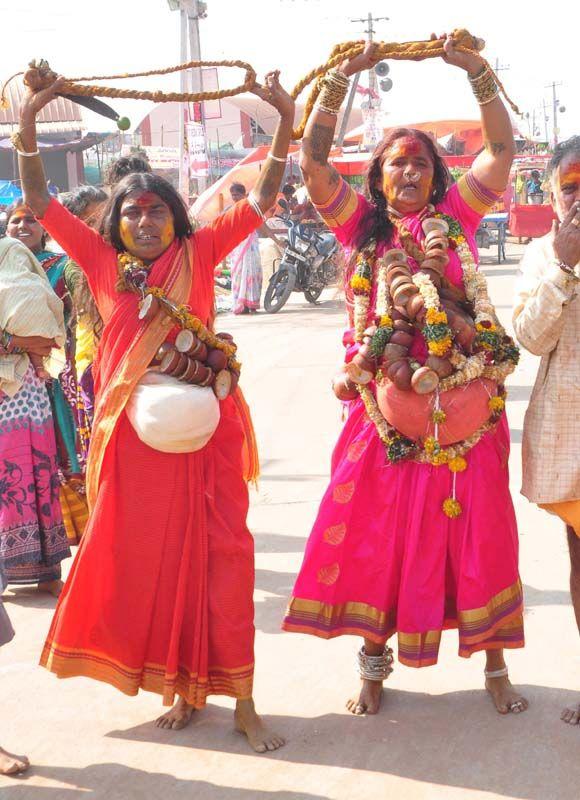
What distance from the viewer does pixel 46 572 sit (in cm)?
525

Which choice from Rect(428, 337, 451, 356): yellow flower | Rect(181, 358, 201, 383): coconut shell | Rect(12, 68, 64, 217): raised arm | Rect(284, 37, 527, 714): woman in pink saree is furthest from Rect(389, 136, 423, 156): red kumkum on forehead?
Rect(12, 68, 64, 217): raised arm

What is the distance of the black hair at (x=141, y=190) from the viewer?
12.1ft

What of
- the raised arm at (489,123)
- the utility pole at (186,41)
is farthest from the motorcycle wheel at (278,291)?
the raised arm at (489,123)

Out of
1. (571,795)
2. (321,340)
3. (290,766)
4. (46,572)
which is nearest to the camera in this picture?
(571,795)

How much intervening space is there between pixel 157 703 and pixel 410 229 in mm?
2072

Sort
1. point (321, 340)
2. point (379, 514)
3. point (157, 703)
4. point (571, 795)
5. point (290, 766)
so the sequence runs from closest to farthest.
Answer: point (571, 795), point (290, 766), point (379, 514), point (157, 703), point (321, 340)

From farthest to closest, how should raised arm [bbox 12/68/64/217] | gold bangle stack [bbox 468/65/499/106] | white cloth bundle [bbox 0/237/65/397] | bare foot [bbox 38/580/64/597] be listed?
bare foot [bbox 38/580/64/597]
white cloth bundle [bbox 0/237/65/397]
gold bangle stack [bbox 468/65/499/106]
raised arm [bbox 12/68/64/217]

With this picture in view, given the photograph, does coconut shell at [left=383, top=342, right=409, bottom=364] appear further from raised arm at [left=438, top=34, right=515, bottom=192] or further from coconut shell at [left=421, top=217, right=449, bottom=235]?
raised arm at [left=438, top=34, right=515, bottom=192]

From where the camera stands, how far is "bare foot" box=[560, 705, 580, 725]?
140 inches

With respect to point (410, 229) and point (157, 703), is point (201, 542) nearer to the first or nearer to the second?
point (157, 703)

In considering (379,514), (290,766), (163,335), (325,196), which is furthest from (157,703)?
(325,196)

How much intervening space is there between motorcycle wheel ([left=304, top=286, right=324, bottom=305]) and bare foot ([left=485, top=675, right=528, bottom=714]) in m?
13.8

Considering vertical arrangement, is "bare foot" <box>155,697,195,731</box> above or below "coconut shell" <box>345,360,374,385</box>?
below

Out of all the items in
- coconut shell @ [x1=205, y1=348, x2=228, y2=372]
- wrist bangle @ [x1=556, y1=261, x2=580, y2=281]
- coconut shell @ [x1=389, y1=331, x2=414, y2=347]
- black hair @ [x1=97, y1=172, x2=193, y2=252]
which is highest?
black hair @ [x1=97, y1=172, x2=193, y2=252]
